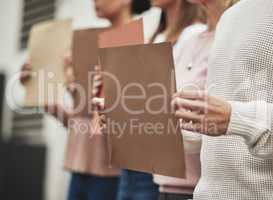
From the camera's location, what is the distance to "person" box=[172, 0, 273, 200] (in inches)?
29.9

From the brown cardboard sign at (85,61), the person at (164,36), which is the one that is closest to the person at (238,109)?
the person at (164,36)

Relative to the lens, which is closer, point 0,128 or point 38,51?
point 38,51

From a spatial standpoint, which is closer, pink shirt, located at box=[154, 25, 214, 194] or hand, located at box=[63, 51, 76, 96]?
pink shirt, located at box=[154, 25, 214, 194]

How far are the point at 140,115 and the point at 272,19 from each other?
0.29 meters

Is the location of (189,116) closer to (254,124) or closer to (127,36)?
(254,124)

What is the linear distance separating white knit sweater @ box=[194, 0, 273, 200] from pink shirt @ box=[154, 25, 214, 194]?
0.19 meters

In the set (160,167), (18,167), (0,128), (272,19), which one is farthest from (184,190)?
(0,128)

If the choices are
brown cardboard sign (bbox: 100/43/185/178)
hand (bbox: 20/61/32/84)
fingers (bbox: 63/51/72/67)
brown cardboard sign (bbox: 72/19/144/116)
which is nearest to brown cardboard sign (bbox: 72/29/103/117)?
brown cardboard sign (bbox: 72/19/144/116)

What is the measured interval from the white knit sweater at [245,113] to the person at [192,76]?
0.65ft

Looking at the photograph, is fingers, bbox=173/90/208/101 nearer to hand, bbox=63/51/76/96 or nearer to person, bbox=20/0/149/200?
person, bbox=20/0/149/200

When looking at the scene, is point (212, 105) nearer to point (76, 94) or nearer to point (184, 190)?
point (184, 190)

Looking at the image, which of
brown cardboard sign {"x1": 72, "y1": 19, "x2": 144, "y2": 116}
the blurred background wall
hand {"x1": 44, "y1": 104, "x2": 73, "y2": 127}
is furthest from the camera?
the blurred background wall

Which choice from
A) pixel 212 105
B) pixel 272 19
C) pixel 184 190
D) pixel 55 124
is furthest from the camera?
pixel 55 124

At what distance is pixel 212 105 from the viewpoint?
2.44ft
